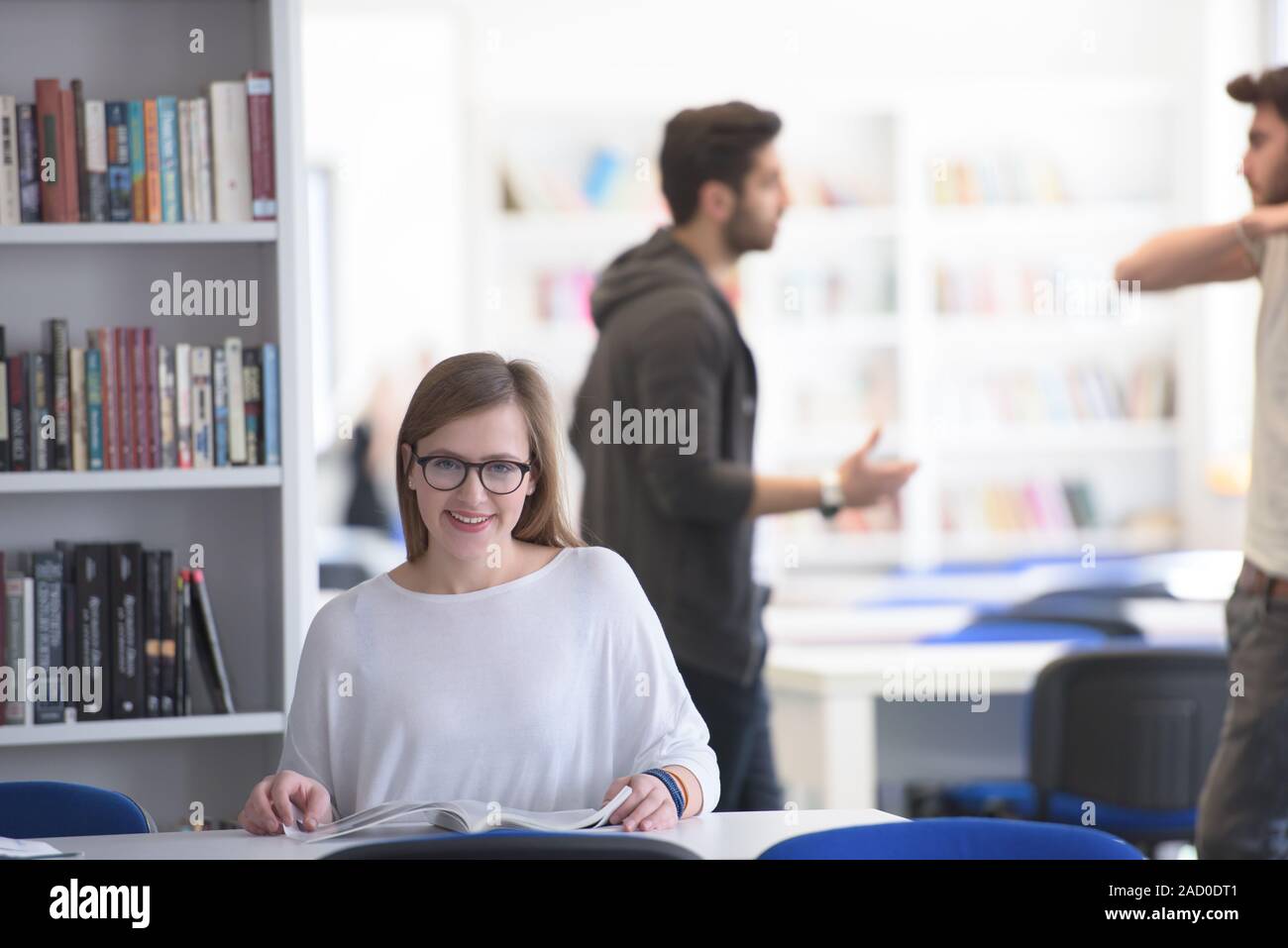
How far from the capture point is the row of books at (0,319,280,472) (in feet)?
8.29

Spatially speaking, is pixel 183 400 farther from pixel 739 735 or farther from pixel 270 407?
pixel 739 735

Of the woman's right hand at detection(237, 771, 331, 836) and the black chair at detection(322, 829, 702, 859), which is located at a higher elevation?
the black chair at detection(322, 829, 702, 859)

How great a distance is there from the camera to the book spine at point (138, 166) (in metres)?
2.55

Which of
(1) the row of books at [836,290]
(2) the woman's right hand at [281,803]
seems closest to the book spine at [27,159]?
(2) the woman's right hand at [281,803]

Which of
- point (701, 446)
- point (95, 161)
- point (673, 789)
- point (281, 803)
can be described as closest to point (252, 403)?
point (95, 161)

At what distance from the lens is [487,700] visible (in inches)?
68.8

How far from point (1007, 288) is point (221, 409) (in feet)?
13.3

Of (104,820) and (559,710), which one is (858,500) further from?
(104,820)

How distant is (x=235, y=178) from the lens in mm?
2592

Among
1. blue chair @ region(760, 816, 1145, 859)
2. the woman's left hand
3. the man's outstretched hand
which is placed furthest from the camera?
the man's outstretched hand

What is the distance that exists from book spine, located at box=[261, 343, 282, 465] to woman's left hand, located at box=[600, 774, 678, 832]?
122 cm

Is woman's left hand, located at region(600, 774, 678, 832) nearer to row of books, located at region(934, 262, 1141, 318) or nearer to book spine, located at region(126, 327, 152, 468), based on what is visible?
book spine, located at region(126, 327, 152, 468)

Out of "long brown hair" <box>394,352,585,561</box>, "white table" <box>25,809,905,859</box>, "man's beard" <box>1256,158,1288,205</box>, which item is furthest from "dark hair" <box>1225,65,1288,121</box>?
"white table" <box>25,809,905,859</box>
